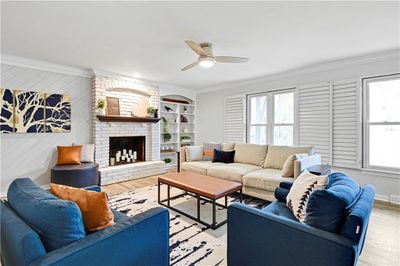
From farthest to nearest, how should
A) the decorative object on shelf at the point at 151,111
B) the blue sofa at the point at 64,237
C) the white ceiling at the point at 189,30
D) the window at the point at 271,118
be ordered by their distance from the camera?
the decorative object on shelf at the point at 151,111, the window at the point at 271,118, the white ceiling at the point at 189,30, the blue sofa at the point at 64,237

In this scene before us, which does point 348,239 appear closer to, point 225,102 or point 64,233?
point 64,233

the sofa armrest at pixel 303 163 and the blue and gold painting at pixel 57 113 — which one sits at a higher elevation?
the blue and gold painting at pixel 57 113

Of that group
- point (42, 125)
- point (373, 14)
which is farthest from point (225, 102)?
point (42, 125)

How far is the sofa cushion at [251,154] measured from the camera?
405cm

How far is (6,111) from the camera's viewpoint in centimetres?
362

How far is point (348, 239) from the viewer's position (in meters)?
1.22

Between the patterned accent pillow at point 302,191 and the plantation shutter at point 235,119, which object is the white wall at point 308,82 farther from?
the patterned accent pillow at point 302,191

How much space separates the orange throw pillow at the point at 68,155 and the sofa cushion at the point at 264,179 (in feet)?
10.7

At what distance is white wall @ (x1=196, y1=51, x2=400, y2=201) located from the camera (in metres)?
3.44

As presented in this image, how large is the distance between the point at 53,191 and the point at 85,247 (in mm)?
668

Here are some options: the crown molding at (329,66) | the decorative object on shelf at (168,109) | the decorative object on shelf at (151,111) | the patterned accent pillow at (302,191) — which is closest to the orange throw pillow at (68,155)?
the decorative object on shelf at (151,111)

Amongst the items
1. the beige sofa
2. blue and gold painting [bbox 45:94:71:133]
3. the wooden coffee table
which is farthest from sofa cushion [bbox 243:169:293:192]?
blue and gold painting [bbox 45:94:71:133]

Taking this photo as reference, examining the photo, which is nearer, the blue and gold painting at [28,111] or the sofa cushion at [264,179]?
the sofa cushion at [264,179]

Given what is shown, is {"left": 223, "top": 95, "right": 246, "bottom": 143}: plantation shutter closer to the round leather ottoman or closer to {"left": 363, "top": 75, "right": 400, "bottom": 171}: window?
{"left": 363, "top": 75, "right": 400, "bottom": 171}: window
